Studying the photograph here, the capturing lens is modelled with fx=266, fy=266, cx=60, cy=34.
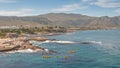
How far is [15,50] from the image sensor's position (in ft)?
386

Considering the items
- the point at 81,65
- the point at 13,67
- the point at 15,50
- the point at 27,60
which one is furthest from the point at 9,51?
the point at 81,65

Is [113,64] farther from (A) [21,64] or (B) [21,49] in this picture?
(B) [21,49]

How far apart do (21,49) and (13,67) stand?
37.2 metres

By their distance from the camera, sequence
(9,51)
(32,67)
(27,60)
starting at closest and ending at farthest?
1. (32,67)
2. (27,60)
3. (9,51)

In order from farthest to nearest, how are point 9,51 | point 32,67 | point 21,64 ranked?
point 9,51 < point 21,64 < point 32,67

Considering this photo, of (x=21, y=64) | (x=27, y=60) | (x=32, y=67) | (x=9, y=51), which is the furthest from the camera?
(x=9, y=51)

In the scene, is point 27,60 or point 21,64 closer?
point 21,64

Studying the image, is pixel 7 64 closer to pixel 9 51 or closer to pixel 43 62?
pixel 43 62

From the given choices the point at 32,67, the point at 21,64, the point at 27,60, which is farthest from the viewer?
the point at 27,60

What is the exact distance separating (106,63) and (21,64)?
28.1 meters

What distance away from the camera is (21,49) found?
4705 inches

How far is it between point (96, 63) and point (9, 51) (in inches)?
1730

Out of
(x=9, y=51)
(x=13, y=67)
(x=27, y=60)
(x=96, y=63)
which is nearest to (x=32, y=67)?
(x=13, y=67)

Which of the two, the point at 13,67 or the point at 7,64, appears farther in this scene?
the point at 7,64
